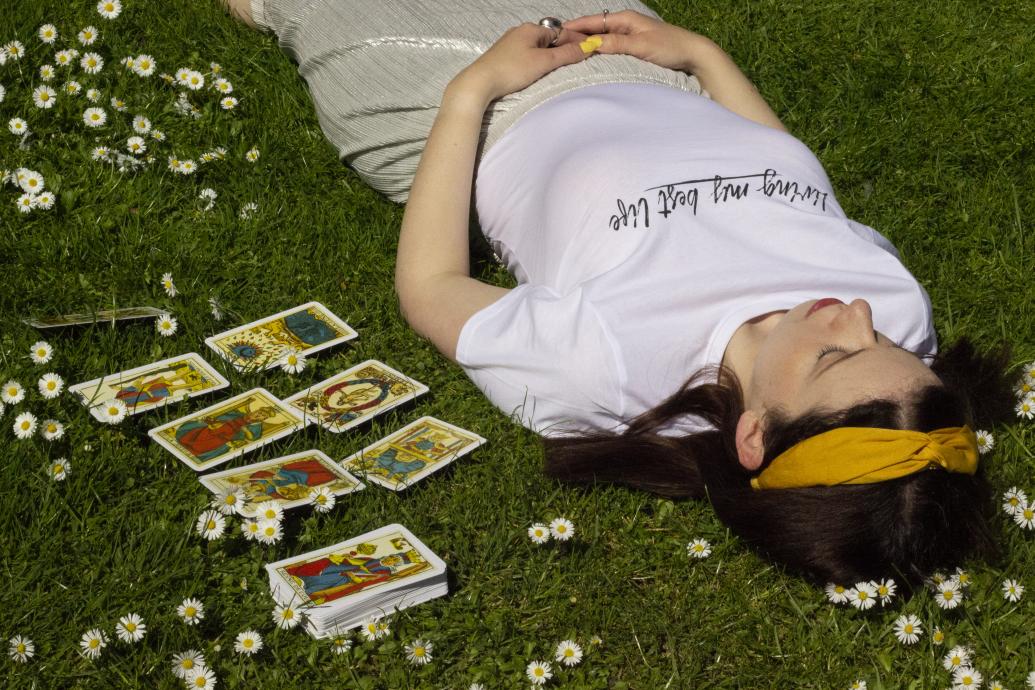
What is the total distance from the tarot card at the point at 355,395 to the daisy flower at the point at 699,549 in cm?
99

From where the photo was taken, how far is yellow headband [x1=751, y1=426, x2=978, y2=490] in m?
2.62

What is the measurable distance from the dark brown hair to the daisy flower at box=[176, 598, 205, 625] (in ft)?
3.43

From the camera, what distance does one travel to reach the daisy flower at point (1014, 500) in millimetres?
3242

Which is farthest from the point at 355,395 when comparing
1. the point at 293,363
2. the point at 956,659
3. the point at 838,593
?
the point at 956,659

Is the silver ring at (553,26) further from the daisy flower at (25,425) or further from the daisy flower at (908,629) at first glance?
the daisy flower at (908,629)

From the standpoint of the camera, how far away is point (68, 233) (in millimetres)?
3902

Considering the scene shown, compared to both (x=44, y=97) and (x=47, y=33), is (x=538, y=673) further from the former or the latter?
(x=47, y=33)

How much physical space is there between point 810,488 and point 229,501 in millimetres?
1521

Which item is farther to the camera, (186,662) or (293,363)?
(293,363)

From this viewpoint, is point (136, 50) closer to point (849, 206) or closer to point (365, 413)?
point (365, 413)

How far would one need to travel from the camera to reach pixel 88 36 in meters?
4.61

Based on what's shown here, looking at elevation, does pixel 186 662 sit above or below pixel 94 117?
below

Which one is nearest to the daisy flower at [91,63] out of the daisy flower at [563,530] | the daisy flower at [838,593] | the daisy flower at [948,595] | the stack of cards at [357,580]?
the stack of cards at [357,580]

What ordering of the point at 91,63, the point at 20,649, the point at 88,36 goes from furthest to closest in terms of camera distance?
the point at 88,36, the point at 91,63, the point at 20,649
